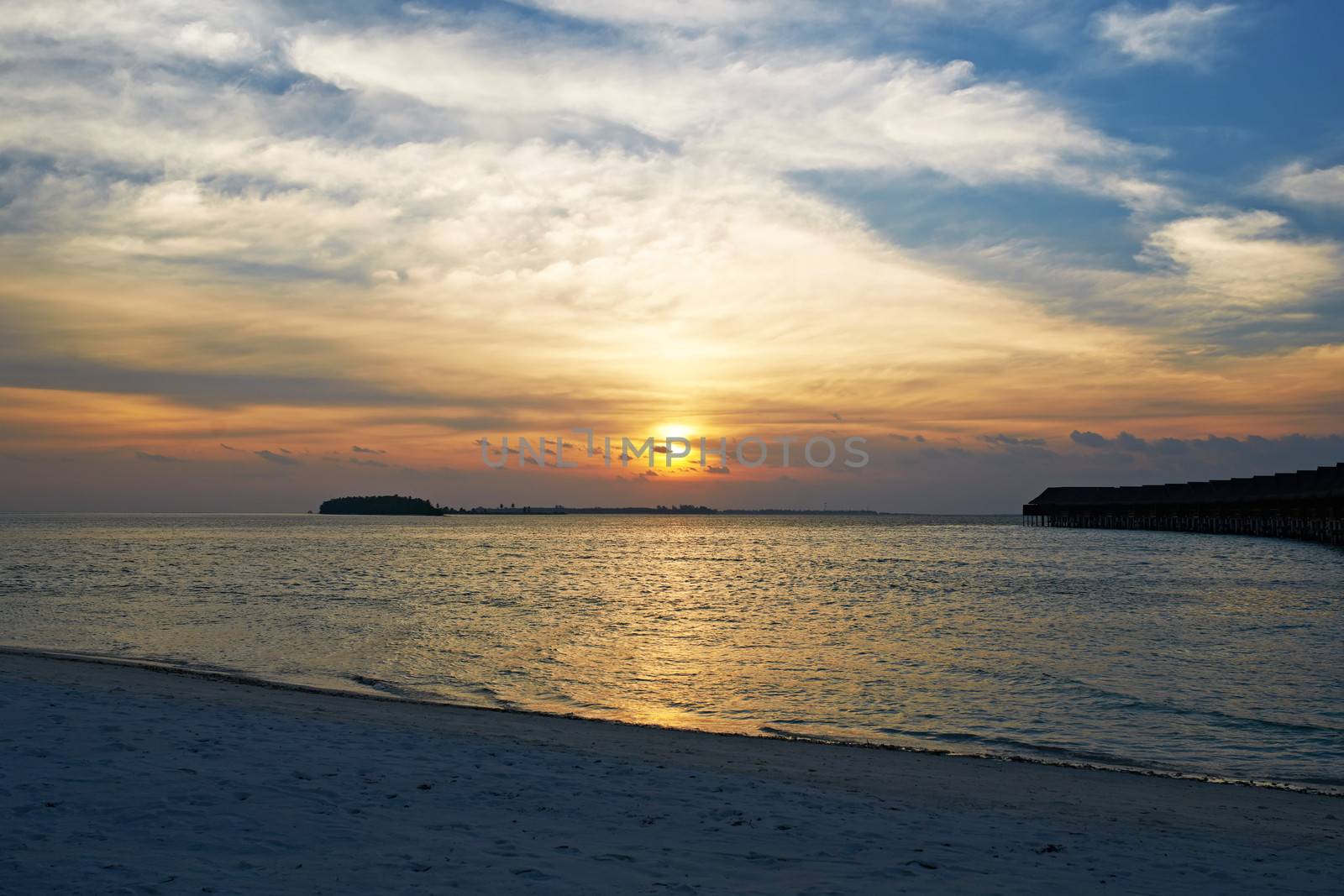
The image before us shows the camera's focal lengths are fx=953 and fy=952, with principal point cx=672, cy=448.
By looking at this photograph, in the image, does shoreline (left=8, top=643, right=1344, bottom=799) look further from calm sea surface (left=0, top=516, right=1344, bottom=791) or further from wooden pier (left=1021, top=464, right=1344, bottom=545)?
wooden pier (left=1021, top=464, right=1344, bottom=545)

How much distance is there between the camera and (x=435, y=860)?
797 cm

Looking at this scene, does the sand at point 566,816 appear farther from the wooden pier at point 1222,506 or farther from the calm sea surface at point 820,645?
the wooden pier at point 1222,506

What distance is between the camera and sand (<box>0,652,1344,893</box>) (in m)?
7.71

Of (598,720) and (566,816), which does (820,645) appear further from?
(566,816)

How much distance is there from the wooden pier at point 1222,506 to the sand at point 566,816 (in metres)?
91.5

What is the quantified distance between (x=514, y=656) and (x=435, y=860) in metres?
18.7

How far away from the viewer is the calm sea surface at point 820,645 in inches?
700

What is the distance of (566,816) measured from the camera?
9.71m

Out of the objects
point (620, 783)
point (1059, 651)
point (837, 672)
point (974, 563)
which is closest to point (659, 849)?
point (620, 783)

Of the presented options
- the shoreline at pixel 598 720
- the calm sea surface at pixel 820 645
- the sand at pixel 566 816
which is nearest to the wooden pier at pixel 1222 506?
the calm sea surface at pixel 820 645

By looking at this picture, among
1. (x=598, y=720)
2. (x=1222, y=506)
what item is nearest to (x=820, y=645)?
(x=598, y=720)

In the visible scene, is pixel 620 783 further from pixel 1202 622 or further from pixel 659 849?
pixel 1202 622

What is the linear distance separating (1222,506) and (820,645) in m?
121

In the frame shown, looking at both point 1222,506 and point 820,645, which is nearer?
point 820,645
